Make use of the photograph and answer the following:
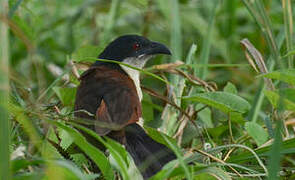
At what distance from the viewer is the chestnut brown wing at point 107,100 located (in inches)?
106

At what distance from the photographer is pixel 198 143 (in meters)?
3.24

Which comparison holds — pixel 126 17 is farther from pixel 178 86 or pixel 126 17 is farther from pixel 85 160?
pixel 85 160

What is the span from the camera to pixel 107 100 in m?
2.79

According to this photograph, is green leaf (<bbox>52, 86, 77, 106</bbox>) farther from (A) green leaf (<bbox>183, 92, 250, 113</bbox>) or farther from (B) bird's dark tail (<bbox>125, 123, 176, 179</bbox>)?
(A) green leaf (<bbox>183, 92, 250, 113</bbox>)

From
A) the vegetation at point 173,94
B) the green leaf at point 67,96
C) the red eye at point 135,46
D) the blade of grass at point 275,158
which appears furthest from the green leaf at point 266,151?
the red eye at point 135,46

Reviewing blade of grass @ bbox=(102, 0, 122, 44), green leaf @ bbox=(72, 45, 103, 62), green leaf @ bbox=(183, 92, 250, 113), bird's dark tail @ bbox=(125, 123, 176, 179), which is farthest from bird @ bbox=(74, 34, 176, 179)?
blade of grass @ bbox=(102, 0, 122, 44)

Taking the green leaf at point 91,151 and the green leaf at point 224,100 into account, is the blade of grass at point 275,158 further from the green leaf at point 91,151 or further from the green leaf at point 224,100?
the green leaf at point 224,100

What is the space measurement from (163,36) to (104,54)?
6.50 ft

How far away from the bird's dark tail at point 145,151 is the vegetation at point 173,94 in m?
0.06

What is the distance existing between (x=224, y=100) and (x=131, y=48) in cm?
111

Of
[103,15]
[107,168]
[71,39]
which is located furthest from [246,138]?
[103,15]

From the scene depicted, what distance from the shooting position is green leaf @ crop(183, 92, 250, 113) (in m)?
2.71

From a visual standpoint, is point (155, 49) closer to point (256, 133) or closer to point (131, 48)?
point (131, 48)

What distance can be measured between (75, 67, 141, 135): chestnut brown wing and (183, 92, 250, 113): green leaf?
10.5 inches
